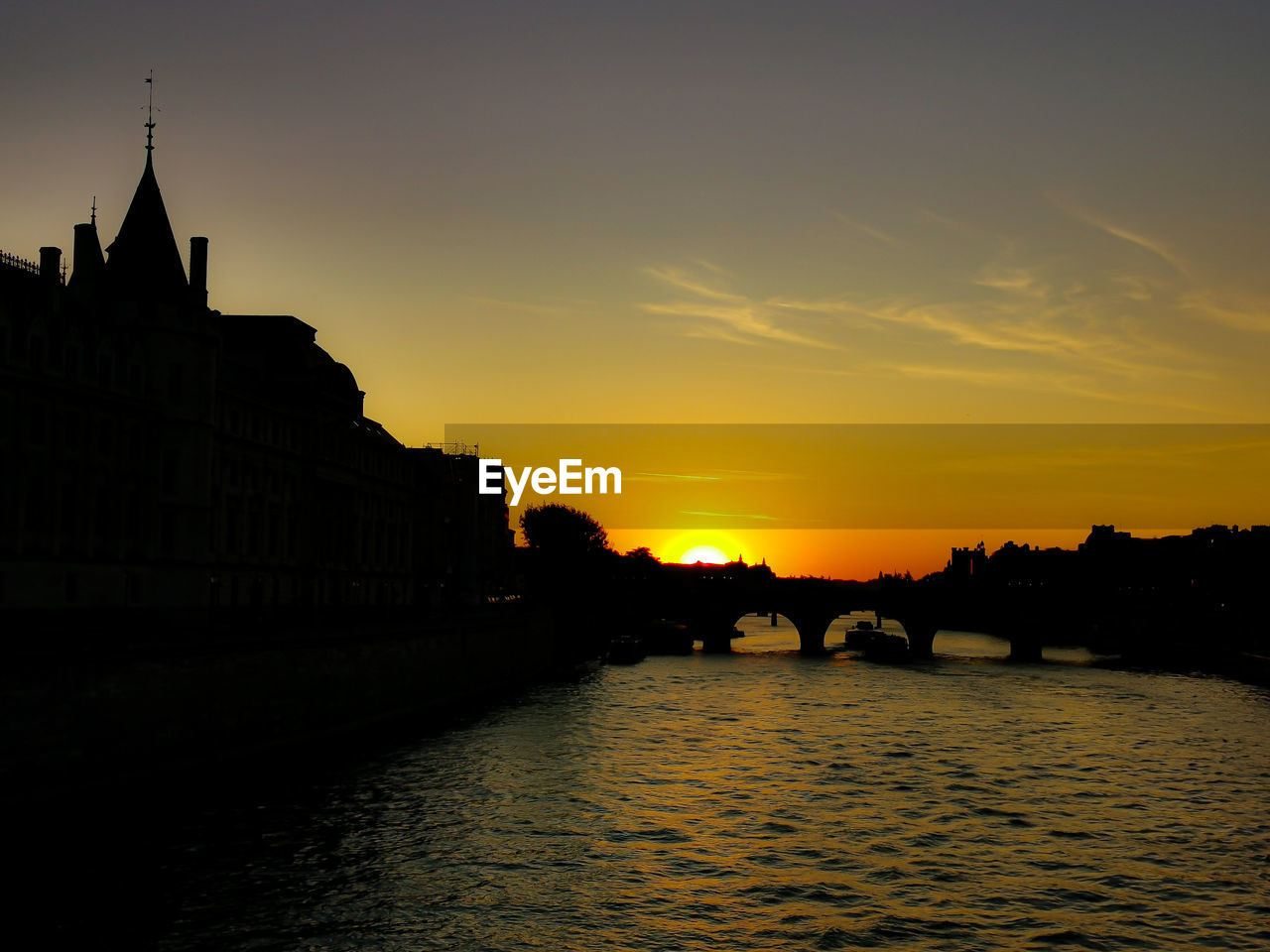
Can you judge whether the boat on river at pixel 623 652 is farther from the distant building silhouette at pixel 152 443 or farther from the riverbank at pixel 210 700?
the riverbank at pixel 210 700

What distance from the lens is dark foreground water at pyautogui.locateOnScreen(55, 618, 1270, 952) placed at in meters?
29.0

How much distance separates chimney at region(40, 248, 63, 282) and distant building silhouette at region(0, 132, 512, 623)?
0.09 metres

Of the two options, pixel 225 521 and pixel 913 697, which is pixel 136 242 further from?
pixel 913 697

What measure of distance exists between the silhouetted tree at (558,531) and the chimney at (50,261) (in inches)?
4074

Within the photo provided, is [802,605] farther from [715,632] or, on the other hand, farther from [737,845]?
[737,845]

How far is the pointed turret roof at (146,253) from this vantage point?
54500 mm

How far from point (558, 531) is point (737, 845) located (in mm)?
130932

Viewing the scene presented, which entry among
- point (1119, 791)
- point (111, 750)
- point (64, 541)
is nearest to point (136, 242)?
point (64, 541)

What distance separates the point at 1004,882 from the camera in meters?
34.1

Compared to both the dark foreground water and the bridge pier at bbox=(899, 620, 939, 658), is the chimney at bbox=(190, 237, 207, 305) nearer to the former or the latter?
the dark foreground water

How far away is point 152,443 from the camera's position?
54094mm

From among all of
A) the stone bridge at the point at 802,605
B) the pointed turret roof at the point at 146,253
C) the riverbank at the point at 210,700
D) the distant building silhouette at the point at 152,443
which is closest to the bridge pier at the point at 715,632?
the stone bridge at the point at 802,605

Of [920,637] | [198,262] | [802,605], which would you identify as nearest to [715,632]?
[802,605]

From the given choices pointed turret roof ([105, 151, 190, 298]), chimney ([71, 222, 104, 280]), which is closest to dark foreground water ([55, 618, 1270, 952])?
pointed turret roof ([105, 151, 190, 298])
